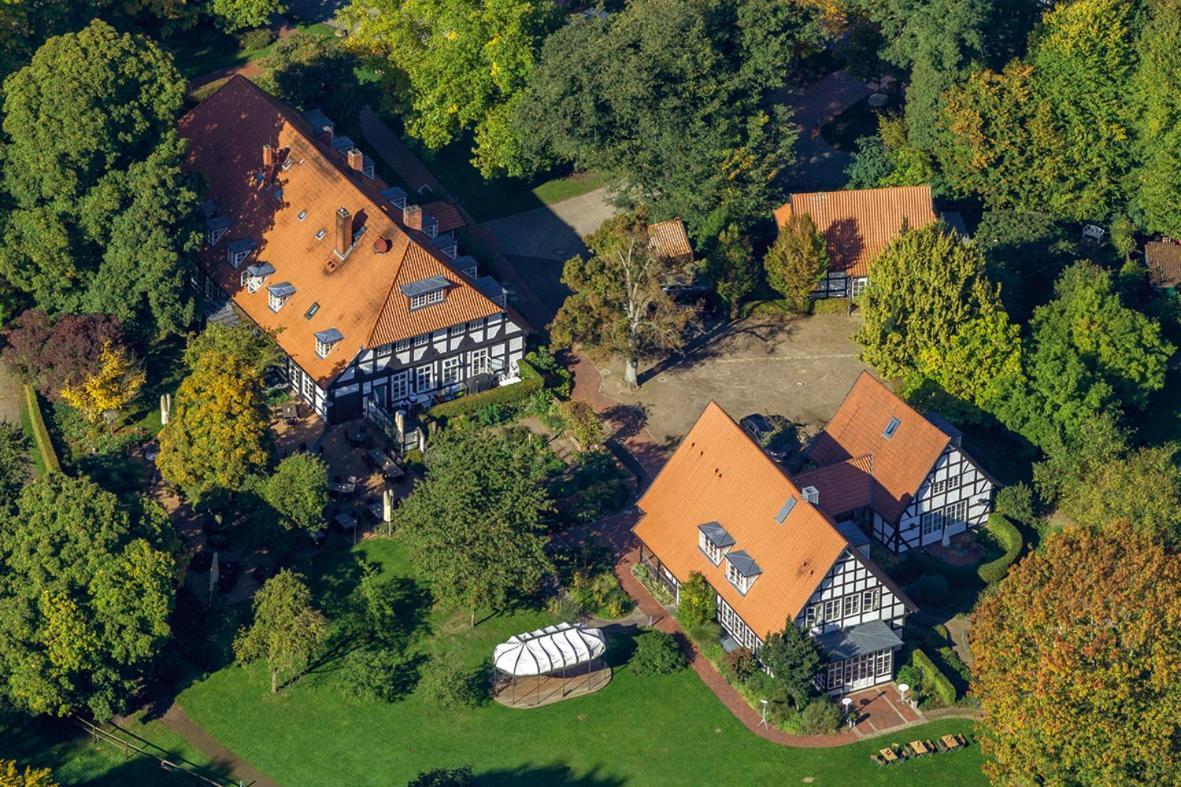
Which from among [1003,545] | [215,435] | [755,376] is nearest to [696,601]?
[1003,545]

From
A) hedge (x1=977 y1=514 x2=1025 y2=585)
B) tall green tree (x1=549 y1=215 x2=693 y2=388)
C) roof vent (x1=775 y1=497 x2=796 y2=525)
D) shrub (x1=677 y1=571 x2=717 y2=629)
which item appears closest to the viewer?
roof vent (x1=775 y1=497 x2=796 y2=525)

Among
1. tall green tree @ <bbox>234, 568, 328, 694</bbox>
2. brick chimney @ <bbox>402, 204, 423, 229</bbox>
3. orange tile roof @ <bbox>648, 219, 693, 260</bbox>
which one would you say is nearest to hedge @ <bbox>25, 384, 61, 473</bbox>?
tall green tree @ <bbox>234, 568, 328, 694</bbox>

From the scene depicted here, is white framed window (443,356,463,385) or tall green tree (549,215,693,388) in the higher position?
tall green tree (549,215,693,388)

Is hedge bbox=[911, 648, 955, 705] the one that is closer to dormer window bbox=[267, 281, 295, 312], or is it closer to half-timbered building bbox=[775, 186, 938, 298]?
half-timbered building bbox=[775, 186, 938, 298]

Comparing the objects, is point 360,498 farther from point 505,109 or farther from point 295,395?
point 505,109

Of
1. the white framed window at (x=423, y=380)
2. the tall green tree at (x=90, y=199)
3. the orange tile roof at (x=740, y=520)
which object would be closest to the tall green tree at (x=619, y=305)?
the white framed window at (x=423, y=380)

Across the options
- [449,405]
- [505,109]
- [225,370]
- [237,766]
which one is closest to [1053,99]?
[505,109]

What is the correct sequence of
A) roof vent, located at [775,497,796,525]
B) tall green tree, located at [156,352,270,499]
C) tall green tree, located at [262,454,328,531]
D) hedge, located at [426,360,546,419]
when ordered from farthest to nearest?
hedge, located at [426,360,546,419] → tall green tree, located at [156,352,270,499] → tall green tree, located at [262,454,328,531] → roof vent, located at [775,497,796,525]
